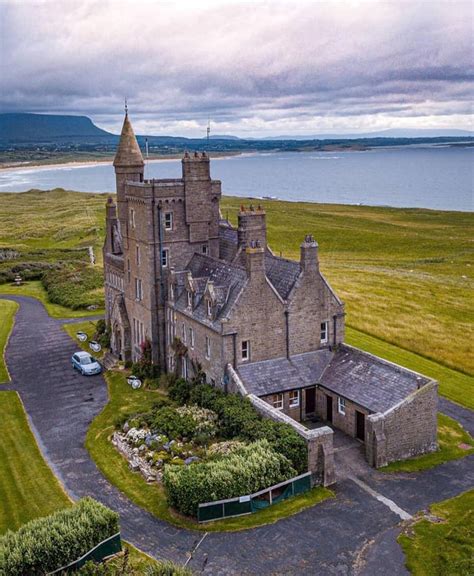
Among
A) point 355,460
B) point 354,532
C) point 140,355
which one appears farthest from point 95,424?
point 354,532

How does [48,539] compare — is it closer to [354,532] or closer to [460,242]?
[354,532]

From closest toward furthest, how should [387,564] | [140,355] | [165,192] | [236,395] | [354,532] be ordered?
1. [387,564]
2. [354,532]
3. [236,395]
4. [165,192]
5. [140,355]

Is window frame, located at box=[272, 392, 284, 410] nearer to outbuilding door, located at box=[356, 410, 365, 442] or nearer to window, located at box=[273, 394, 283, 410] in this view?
window, located at box=[273, 394, 283, 410]

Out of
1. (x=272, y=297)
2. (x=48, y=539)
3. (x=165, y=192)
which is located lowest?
(x=48, y=539)

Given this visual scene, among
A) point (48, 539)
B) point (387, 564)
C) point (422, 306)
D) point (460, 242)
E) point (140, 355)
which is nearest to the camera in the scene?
point (48, 539)

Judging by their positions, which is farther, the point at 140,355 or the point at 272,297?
the point at 140,355

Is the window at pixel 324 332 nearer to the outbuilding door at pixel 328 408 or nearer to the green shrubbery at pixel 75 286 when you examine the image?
the outbuilding door at pixel 328 408

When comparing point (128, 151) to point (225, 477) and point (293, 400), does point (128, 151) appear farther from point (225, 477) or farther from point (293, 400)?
point (225, 477)
